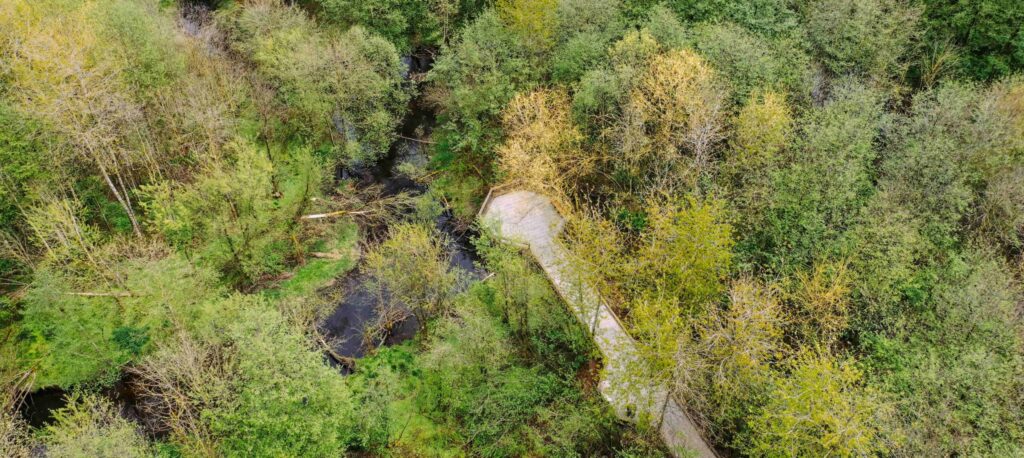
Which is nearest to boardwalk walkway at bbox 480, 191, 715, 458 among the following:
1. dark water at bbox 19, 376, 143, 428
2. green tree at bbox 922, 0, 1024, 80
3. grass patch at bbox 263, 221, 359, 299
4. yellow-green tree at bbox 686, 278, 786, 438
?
yellow-green tree at bbox 686, 278, 786, 438

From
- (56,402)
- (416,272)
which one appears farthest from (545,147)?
(56,402)

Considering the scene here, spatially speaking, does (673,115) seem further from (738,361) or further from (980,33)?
(980,33)

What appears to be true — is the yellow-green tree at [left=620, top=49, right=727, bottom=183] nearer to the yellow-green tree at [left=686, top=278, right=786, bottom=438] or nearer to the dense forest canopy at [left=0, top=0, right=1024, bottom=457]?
the dense forest canopy at [left=0, top=0, right=1024, bottom=457]

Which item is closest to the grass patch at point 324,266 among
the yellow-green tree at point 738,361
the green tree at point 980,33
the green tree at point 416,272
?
the green tree at point 416,272

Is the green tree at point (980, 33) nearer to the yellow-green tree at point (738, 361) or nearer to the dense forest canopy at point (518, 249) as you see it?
the dense forest canopy at point (518, 249)

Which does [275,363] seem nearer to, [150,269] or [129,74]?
[150,269]
